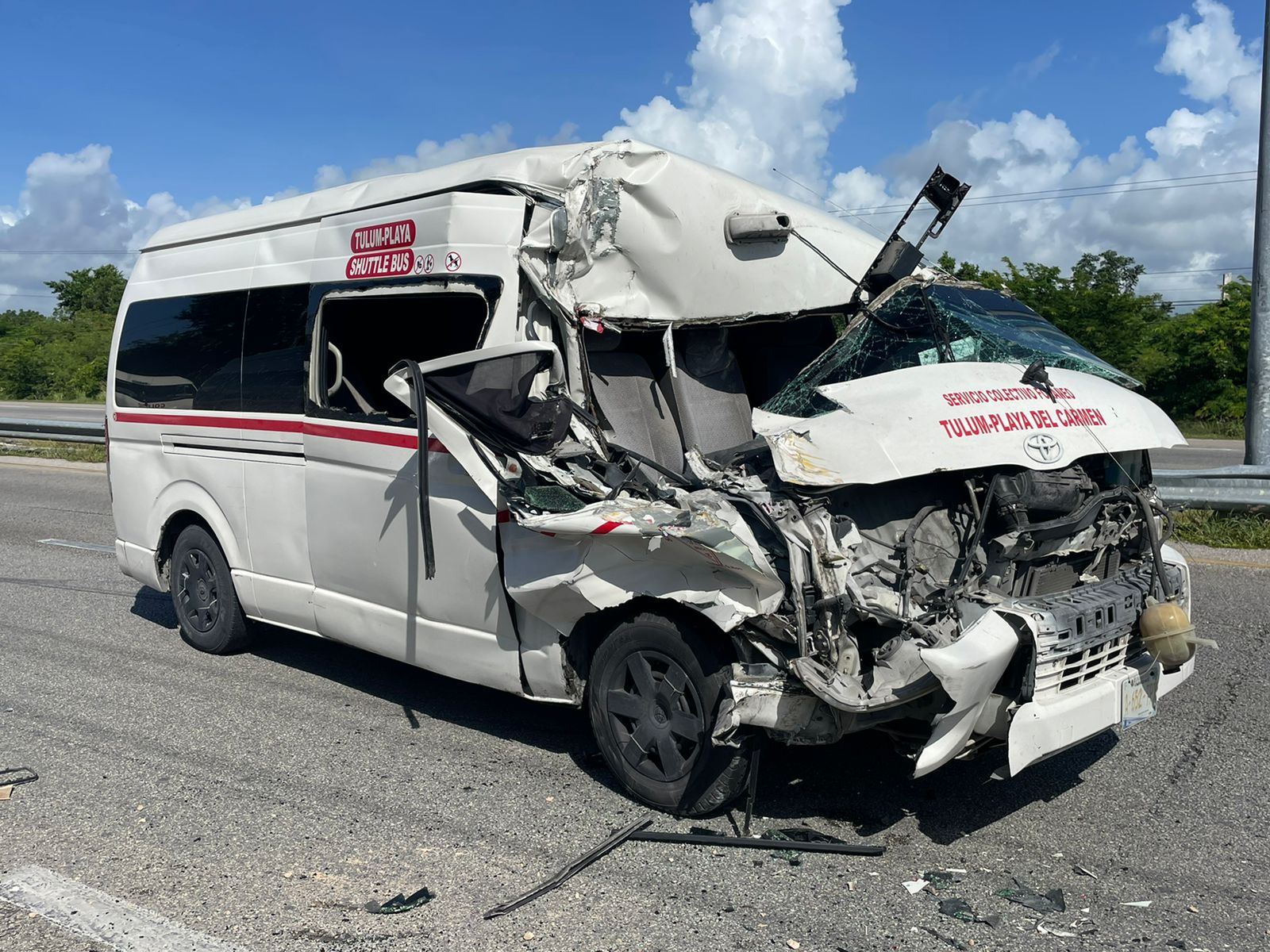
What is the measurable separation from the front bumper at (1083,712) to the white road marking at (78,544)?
936 cm

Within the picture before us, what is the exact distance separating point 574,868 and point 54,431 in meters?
19.0

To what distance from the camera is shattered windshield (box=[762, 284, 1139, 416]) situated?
4.94 m

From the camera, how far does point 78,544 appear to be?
10992 millimetres

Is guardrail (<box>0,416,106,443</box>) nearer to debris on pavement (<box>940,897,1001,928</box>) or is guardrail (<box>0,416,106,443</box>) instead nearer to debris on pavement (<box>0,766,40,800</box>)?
debris on pavement (<box>0,766,40,800</box>)

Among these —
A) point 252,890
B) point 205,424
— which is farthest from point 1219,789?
point 205,424

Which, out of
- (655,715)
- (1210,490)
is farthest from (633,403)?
(1210,490)

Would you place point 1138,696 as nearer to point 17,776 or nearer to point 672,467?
point 672,467

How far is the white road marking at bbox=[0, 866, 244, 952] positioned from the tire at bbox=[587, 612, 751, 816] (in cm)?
169

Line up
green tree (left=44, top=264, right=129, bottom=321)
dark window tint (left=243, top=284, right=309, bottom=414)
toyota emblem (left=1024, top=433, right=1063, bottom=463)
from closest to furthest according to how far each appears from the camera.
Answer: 1. toyota emblem (left=1024, top=433, right=1063, bottom=463)
2. dark window tint (left=243, top=284, right=309, bottom=414)
3. green tree (left=44, top=264, right=129, bottom=321)

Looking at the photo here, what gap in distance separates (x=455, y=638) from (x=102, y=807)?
65.1 inches

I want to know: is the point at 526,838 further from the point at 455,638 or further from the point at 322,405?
the point at 322,405

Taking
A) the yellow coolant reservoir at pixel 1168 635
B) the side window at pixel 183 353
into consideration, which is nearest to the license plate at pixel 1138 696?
the yellow coolant reservoir at pixel 1168 635

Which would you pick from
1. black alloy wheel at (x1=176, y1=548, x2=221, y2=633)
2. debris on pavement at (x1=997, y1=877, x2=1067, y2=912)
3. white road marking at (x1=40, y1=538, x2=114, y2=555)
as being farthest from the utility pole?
white road marking at (x1=40, y1=538, x2=114, y2=555)

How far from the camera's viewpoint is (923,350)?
16.5ft
